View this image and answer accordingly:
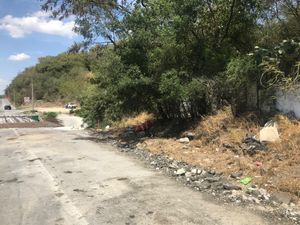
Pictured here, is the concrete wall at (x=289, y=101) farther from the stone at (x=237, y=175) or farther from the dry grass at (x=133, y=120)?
the dry grass at (x=133, y=120)

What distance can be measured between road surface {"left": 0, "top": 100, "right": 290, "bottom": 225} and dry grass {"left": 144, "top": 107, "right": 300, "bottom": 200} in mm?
1315

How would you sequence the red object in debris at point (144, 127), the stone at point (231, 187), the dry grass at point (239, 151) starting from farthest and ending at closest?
the red object in debris at point (144, 127) < the dry grass at point (239, 151) < the stone at point (231, 187)

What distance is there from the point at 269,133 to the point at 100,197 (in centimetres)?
485

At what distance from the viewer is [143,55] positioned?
17156 millimetres

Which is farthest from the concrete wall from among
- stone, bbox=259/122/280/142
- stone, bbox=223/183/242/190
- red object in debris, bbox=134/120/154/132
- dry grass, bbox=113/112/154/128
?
dry grass, bbox=113/112/154/128

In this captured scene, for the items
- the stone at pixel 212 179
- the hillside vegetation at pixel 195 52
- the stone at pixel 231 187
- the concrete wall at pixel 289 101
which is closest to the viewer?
the stone at pixel 231 187

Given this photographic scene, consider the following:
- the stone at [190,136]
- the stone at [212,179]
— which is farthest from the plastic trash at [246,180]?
the stone at [190,136]

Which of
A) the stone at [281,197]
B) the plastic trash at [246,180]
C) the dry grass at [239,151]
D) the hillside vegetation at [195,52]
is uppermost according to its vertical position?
the hillside vegetation at [195,52]

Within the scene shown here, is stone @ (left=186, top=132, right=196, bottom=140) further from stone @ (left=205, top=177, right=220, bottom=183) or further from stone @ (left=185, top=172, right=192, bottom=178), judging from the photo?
stone @ (left=205, top=177, right=220, bottom=183)

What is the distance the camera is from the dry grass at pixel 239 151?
29.1ft

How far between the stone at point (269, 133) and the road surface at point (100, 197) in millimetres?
2784

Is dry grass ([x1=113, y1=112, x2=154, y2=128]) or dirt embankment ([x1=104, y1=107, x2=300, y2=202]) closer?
dirt embankment ([x1=104, y1=107, x2=300, y2=202])

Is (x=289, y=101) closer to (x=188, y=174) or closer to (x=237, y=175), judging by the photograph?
(x=237, y=175)

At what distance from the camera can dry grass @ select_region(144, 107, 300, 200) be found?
886 cm
